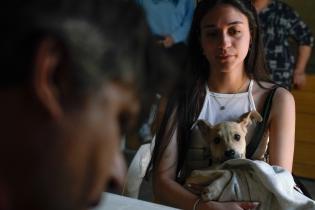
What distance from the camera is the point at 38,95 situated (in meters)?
0.25

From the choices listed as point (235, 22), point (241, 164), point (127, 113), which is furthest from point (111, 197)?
point (127, 113)

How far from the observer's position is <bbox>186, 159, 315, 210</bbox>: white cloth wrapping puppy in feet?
3.67

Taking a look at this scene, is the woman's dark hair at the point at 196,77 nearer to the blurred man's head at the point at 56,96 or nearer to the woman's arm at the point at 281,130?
the woman's arm at the point at 281,130

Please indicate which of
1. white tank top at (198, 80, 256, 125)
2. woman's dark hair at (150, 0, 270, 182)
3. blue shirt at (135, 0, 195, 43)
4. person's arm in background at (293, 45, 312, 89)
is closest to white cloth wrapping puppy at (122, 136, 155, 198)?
woman's dark hair at (150, 0, 270, 182)

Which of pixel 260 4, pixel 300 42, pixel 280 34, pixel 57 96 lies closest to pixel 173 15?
pixel 260 4

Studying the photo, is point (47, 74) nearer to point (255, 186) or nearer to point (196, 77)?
point (255, 186)

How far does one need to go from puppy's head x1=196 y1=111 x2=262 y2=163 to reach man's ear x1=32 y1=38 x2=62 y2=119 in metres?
1.05

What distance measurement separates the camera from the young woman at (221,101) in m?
1.35

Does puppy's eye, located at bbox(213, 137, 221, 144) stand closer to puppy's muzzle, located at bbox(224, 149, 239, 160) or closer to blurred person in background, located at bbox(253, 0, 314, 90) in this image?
puppy's muzzle, located at bbox(224, 149, 239, 160)

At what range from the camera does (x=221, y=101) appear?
55.2 inches

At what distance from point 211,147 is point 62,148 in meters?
1.09

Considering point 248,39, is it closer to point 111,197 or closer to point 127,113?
point 111,197

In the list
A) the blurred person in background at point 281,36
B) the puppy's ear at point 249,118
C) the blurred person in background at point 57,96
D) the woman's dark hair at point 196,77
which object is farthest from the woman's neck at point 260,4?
the blurred person in background at point 57,96

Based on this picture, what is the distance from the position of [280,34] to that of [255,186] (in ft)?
5.20
